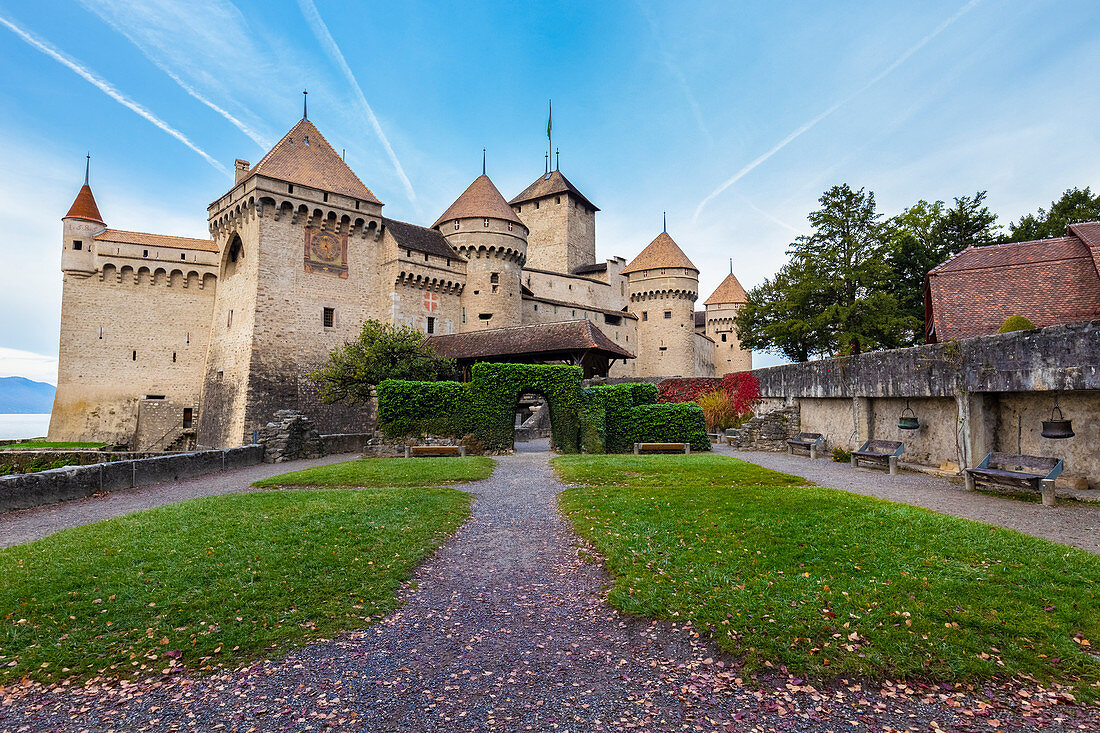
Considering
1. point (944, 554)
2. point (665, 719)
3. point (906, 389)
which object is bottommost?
point (665, 719)

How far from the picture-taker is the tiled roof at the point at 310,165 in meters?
27.8

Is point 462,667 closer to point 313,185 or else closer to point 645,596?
point 645,596

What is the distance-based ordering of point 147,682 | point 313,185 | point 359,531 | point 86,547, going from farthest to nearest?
1. point 313,185
2. point 359,531
3. point 86,547
4. point 147,682

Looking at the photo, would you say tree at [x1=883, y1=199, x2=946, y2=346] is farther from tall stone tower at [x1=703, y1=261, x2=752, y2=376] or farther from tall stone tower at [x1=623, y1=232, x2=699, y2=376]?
tall stone tower at [x1=703, y1=261, x2=752, y2=376]

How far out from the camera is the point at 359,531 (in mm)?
6980

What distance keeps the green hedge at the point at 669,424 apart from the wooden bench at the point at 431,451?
6003mm

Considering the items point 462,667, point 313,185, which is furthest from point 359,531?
point 313,185

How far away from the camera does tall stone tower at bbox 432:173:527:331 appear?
114 feet

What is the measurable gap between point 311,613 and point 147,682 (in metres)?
1.19

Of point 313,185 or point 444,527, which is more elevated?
point 313,185

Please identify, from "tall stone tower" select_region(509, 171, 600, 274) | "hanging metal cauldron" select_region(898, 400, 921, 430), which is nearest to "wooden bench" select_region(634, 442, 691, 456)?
"hanging metal cauldron" select_region(898, 400, 921, 430)

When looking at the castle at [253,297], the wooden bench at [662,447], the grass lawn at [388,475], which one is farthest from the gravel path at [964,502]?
the castle at [253,297]

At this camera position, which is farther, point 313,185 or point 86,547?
point 313,185

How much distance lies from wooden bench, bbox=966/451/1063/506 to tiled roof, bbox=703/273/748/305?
47.4 m
